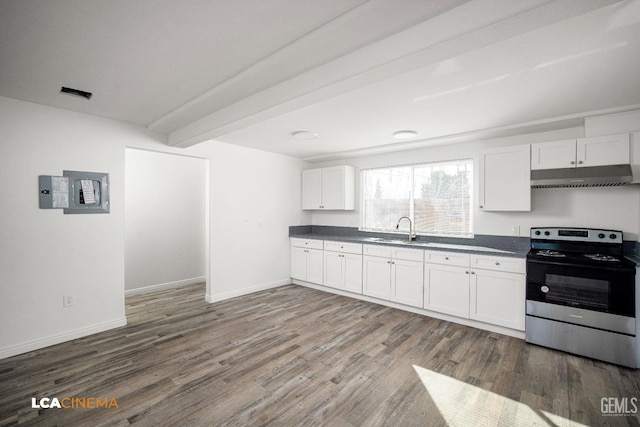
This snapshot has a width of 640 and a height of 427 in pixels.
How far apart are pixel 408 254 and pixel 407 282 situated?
15.0 inches

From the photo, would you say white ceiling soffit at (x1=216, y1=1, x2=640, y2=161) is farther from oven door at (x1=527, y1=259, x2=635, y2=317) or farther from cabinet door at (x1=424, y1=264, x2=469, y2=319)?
cabinet door at (x1=424, y1=264, x2=469, y2=319)

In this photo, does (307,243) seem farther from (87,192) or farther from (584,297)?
(584,297)

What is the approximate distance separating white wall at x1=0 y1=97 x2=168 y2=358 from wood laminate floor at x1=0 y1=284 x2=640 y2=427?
263 millimetres

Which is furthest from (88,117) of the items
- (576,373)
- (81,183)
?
(576,373)

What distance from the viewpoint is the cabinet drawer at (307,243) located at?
5.08m

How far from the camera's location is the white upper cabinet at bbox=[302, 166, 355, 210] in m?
5.12

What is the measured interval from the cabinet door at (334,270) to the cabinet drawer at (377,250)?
18.9 inches

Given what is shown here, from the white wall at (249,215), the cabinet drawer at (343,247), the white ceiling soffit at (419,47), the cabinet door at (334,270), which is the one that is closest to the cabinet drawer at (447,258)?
the cabinet drawer at (343,247)

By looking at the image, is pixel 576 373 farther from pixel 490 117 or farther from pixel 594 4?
pixel 594 4

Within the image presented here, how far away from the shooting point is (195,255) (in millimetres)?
5621

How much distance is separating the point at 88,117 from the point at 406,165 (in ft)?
13.8

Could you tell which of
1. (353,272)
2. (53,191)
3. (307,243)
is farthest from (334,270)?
(53,191)

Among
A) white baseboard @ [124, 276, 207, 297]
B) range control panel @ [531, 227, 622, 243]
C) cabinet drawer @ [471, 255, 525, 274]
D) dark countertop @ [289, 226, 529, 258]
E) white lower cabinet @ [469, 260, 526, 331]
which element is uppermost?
range control panel @ [531, 227, 622, 243]
